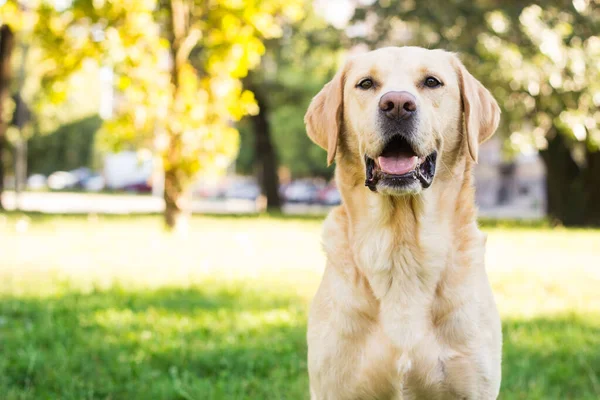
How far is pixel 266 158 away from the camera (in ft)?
82.4

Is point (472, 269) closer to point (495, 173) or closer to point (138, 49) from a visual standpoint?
point (138, 49)

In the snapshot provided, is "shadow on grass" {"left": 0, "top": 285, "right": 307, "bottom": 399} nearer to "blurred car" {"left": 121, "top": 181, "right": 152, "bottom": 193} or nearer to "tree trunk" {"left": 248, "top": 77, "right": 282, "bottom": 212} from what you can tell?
→ "tree trunk" {"left": 248, "top": 77, "right": 282, "bottom": 212}

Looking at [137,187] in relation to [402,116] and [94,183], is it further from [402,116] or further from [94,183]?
[402,116]

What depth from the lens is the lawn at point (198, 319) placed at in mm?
4289

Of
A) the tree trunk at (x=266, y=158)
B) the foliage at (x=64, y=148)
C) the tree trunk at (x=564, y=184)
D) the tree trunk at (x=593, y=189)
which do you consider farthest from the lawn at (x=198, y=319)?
the foliage at (x=64, y=148)

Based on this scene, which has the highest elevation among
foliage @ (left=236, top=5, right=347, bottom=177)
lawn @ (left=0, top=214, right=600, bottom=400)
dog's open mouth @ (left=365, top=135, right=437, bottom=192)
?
foliage @ (left=236, top=5, right=347, bottom=177)

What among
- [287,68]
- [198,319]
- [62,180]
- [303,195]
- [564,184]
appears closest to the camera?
[198,319]

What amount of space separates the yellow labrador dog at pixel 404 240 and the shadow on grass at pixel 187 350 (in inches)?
44.8

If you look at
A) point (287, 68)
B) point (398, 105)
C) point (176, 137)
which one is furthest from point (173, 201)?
point (287, 68)

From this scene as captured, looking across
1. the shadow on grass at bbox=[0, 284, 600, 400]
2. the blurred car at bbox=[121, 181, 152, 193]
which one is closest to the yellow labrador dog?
the shadow on grass at bbox=[0, 284, 600, 400]

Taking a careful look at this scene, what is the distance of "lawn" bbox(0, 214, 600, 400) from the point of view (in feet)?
14.1

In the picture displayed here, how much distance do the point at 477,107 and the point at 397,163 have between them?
0.59m

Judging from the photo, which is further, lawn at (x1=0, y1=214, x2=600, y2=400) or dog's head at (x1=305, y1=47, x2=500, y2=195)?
lawn at (x1=0, y1=214, x2=600, y2=400)

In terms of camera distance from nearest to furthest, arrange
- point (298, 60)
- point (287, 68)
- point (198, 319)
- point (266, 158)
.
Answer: point (198, 319) → point (298, 60) → point (287, 68) → point (266, 158)
